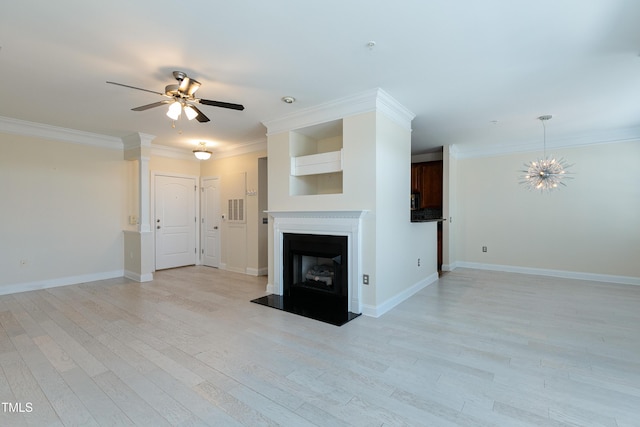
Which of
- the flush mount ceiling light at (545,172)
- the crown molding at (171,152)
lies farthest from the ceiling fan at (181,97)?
the flush mount ceiling light at (545,172)

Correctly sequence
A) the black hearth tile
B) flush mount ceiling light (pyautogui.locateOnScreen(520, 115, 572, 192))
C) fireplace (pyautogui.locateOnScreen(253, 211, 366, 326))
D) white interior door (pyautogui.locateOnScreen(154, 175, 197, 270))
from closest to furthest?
1. the black hearth tile
2. fireplace (pyautogui.locateOnScreen(253, 211, 366, 326))
3. flush mount ceiling light (pyautogui.locateOnScreen(520, 115, 572, 192))
4. white interior door (pyautogui.locateOnScreen(154, 175, 197, 270))

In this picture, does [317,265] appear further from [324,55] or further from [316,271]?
[324,55]

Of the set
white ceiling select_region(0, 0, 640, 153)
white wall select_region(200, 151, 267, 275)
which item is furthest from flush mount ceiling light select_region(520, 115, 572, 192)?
white wall select_region(200, 151, 267, 275)

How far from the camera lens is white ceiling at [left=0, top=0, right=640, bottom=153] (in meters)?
2.02

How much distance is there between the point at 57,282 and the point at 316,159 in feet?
15.4

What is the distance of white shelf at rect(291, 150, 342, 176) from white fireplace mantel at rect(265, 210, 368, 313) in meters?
0.58

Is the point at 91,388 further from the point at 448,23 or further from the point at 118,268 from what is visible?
the point at 118,268

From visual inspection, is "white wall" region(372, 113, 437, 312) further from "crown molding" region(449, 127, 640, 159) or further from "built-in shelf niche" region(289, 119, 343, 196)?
"crown molding" region(449, 127, 640, 159)

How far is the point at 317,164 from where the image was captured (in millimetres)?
3973

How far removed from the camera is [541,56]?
2594mm

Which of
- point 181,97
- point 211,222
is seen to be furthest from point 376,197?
point 211,222

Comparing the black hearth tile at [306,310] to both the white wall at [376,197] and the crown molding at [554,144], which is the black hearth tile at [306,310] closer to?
the white wall at [376,197]

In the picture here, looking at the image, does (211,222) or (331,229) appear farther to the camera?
(211,222)

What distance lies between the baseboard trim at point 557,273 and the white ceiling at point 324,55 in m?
2.67
